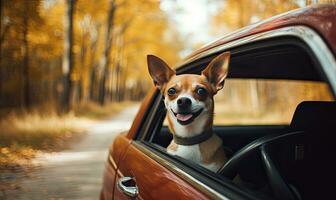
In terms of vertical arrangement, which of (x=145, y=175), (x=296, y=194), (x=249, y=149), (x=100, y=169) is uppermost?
(x=249, y=149)

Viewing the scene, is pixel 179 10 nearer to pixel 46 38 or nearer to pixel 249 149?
pixel 46 38

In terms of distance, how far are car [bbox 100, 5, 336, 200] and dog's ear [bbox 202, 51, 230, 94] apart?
1.9 inches

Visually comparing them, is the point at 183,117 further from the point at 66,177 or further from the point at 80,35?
the point at 80,35

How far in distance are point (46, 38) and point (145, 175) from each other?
19.7 metres

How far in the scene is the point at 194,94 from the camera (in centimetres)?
218

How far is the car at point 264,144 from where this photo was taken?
4.34ft

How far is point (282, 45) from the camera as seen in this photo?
146 centimetres

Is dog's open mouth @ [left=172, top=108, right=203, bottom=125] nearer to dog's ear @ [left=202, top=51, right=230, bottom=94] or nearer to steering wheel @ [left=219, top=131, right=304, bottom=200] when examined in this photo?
dog's ear @ [left=202, top=51, right=230, bottom=94]

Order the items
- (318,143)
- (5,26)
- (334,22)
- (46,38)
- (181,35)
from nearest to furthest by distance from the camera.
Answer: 1. (334,22)
2. (318,143)
3. (5,26)
4. (46,38)
5. (181,35)

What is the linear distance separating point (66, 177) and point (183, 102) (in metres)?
4.95

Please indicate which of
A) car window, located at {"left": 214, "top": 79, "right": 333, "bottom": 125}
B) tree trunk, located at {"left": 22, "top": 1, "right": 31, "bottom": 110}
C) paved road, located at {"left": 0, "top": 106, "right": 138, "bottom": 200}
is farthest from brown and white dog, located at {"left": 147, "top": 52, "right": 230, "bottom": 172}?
tree trunk, located at {"left": 22, "top": 1, "right": 31, "bottom": 110}

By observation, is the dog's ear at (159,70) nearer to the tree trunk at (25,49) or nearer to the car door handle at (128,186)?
the car door handle at (128,186)

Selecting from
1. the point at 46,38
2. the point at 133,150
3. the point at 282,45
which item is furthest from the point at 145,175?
the point at 46,38

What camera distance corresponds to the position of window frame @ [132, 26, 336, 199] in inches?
46.2
